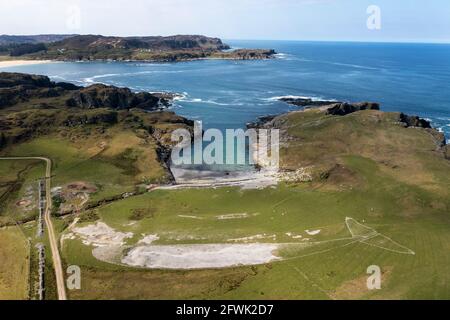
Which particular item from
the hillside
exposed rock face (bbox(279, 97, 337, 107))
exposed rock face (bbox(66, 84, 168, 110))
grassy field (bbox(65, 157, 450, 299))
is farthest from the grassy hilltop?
exposed rock face (bbox(279, 97, 337, 107))

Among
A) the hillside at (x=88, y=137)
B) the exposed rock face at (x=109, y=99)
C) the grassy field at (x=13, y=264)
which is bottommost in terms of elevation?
the grassy field at (x=13, y=264)

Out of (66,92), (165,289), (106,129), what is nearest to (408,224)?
(165,289)

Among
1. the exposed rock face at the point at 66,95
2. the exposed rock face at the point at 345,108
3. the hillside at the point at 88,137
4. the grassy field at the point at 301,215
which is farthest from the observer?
the exposed rock face at the point at 66,95

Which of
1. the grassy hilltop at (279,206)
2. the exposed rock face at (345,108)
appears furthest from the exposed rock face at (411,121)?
the exposed rock face at (345,108)

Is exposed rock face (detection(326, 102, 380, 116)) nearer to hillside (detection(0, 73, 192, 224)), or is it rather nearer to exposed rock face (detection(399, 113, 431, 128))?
exposed rock face (detection(399, 113, 431, 128))

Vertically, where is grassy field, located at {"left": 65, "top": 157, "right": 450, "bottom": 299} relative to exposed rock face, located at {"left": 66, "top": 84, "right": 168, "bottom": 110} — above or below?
below

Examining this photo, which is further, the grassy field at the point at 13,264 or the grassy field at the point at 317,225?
the grassy field at the point at 317,225

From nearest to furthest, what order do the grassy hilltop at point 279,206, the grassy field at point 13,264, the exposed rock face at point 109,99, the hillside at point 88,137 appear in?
1. the grassy field at point 13,264
2. the grassy hilltop at point 279,206
3. the hillside at point 88,137
4. the exposed rock face at point 109,99

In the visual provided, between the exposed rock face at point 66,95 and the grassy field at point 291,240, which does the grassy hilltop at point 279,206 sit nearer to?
the grassy field at point 291,240
